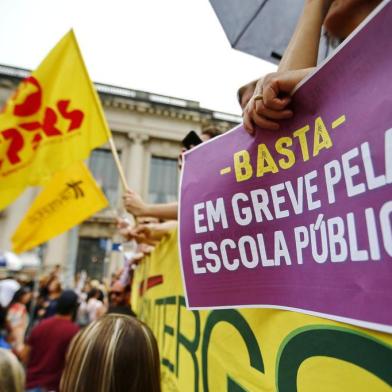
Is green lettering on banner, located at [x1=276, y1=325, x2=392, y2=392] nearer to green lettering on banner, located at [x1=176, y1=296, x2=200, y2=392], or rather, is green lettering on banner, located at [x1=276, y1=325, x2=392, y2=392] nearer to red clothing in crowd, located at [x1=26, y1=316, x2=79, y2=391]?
green lettering on banner, located at [x1=176, y1=296, x2=200, y2=392]

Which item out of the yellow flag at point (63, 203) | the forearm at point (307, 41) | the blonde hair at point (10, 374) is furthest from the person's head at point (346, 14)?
the yellow flag at point (63, 203)

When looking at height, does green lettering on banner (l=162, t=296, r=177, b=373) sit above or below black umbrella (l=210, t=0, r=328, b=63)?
below

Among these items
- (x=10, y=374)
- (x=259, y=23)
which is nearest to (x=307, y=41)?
(x=259, y=23)

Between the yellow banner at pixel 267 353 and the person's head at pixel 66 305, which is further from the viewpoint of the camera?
the person's head at pixel 66 305

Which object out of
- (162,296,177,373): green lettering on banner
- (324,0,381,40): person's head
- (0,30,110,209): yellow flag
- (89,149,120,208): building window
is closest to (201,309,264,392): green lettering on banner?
(162,296,177,373): green lettering on banner

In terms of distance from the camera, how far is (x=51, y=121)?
2.67 m

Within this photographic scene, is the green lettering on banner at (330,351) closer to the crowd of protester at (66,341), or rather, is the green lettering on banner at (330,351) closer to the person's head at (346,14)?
the crowd of protester at (66,341)

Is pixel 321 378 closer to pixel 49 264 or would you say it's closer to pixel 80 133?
pixel 80 133

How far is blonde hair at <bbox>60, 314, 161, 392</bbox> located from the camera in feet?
3.12

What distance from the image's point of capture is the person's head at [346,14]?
75 cm

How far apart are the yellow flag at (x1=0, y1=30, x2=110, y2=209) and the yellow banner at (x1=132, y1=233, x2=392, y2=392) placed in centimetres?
161

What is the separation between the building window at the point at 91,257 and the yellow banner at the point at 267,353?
16704 millimetres

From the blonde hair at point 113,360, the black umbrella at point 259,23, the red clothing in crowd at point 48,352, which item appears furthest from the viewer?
the red clothing in crowd at point 48,352

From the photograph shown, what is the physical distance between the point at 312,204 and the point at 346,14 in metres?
0.46
